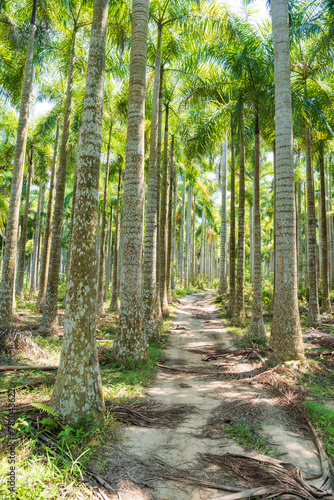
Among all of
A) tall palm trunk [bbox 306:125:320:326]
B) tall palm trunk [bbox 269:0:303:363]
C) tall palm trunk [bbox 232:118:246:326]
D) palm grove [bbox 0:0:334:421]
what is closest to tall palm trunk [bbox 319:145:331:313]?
palm grove [bbox 0:0:334:421]

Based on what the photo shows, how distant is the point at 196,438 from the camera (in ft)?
14.0

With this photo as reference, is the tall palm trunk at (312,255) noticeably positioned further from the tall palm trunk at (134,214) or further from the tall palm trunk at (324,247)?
the tall palm trunk at (134,214)

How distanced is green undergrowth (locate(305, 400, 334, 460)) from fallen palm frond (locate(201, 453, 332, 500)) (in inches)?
32.0

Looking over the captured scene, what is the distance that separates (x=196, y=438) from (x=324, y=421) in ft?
6.46

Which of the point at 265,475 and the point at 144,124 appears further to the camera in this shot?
the point at 144,124

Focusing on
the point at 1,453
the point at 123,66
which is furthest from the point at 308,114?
the point at 1,453

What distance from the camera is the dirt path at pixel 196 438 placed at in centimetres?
330

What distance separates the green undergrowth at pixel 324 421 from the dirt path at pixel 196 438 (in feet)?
0.65

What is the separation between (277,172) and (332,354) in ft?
16.4

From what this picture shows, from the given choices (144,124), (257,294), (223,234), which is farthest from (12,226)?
(223,234)

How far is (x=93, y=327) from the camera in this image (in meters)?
4.50

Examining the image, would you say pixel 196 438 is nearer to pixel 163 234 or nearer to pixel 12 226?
pixel 12 226

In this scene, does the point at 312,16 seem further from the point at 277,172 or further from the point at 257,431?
the point at 257,431

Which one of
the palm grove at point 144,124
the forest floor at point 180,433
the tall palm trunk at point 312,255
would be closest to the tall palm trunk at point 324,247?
the palm grove at point 144,124
